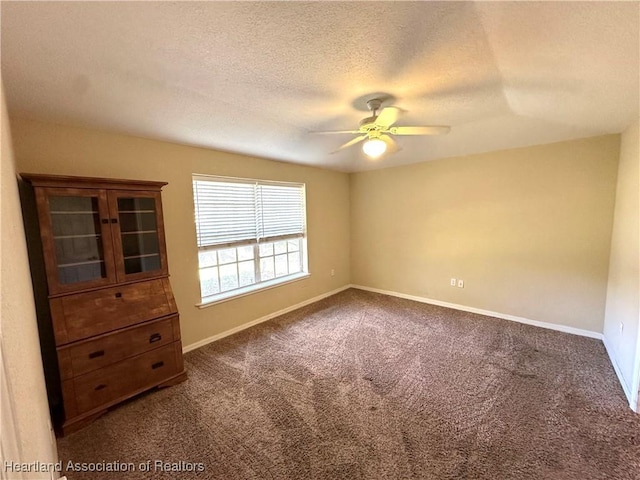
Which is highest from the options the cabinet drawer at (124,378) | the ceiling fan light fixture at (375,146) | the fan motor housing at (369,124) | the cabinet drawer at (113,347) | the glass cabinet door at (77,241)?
the fan motor housing at (369,124)

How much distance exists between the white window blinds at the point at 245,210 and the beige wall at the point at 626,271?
142 inches

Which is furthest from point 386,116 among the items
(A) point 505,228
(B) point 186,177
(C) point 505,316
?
(C) point 505,316

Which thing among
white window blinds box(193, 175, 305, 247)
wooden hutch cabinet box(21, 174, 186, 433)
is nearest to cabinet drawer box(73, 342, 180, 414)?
wooden hutch cabinet box(21, 174, 186, 433)

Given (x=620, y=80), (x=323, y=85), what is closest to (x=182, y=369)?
(x=323, y=85)

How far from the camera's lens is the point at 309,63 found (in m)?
1.63

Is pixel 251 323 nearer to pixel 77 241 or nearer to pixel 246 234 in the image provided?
pixel 246 234

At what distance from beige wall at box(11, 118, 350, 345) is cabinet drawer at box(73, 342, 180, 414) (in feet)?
2.06

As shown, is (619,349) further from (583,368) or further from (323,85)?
(323,85)

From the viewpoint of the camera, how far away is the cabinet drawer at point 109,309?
195 centimetres

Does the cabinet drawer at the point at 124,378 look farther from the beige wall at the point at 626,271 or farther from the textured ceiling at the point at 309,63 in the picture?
the beige wall at the point at 626,271

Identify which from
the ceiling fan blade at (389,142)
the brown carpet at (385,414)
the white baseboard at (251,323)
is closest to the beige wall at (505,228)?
the brown carpet at (385,414)

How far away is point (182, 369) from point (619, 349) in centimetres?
400

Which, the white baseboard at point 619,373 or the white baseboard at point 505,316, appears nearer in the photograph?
the white baseboard at point 619,373

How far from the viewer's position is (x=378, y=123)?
2027 millimetres
